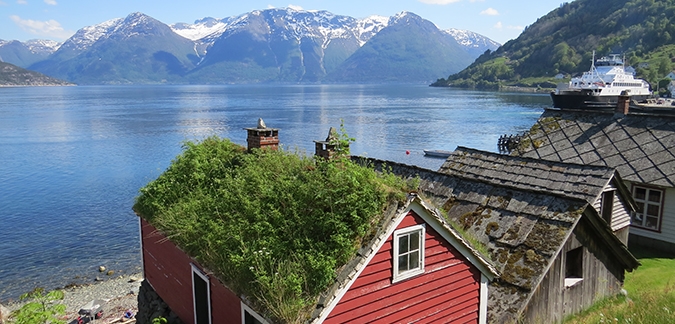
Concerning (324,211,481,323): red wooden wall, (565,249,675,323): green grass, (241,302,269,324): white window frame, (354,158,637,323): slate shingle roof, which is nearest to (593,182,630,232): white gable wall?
(565,249,675,323): green grass

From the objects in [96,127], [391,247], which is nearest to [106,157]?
[96,127]

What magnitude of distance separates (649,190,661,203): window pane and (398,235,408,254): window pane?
52.2ft

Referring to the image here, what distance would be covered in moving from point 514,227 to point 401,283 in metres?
4.82

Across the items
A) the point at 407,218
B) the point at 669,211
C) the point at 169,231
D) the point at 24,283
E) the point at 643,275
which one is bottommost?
the point at 24,283

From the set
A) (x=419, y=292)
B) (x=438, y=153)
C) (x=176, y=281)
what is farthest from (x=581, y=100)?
(x=419, y=292)

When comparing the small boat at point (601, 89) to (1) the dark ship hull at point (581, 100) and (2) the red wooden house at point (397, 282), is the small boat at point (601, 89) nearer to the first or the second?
(1) the dark ship hull at point (581, 100)

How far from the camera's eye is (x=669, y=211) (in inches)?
814

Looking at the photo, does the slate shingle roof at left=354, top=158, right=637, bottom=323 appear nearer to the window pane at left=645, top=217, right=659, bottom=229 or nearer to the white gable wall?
the white gable wall

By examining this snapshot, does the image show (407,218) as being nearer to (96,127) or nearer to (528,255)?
(528,255)

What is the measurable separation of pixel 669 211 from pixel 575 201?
33.6 feet

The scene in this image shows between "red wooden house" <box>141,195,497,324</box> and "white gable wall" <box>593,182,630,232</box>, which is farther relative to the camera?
"white gable wall" <box>593,182,630,232</box>

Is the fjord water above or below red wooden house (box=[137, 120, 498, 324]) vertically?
below

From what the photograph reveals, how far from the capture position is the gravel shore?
25.8 m

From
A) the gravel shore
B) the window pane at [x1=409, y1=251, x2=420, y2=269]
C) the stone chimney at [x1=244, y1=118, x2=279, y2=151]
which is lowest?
the gravel shore
